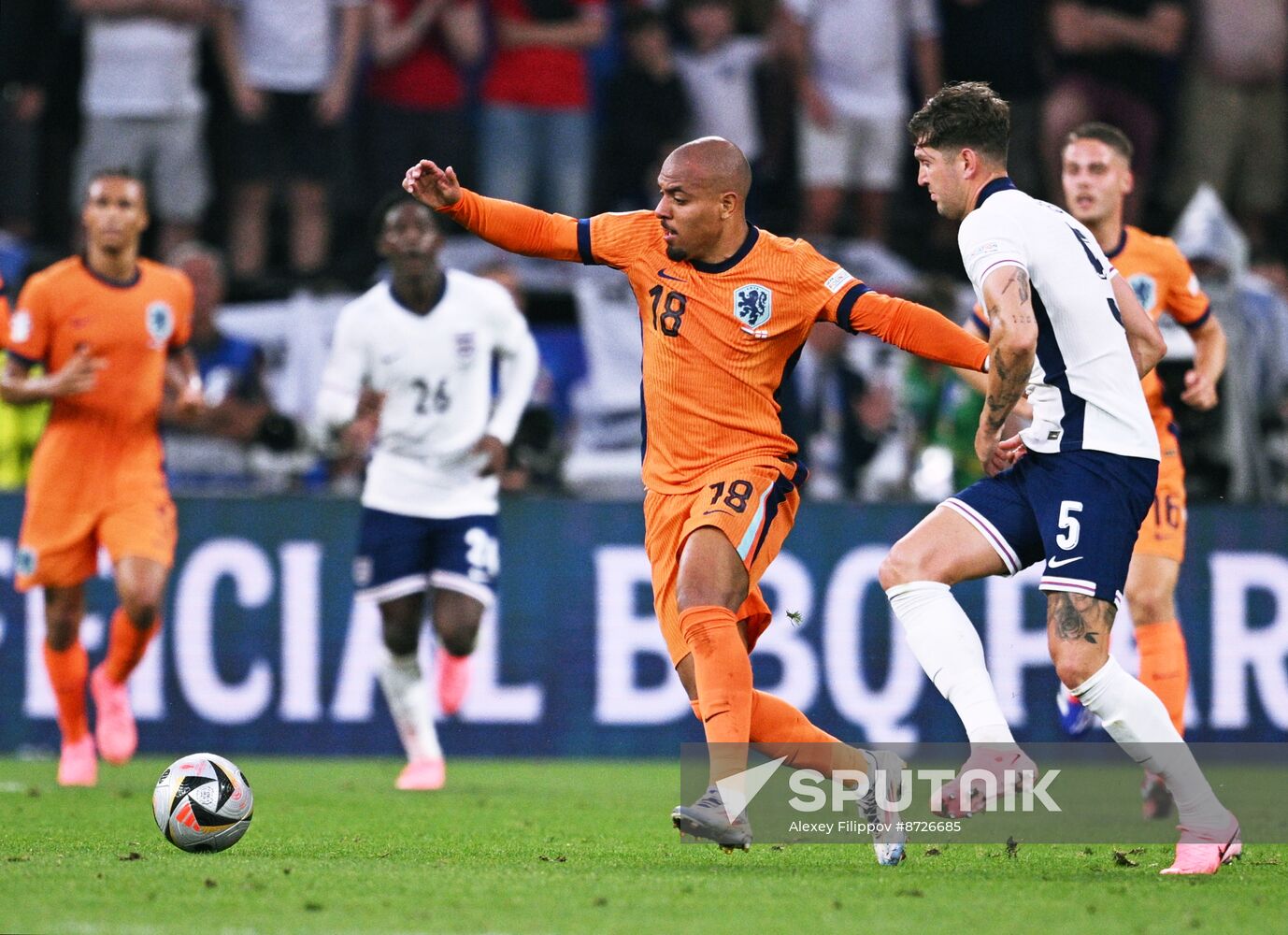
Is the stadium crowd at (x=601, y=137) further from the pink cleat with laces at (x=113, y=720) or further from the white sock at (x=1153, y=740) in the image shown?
the white sock at (x=1153, y=740)

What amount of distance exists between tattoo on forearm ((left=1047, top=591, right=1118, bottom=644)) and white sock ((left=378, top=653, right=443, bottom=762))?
4499mm

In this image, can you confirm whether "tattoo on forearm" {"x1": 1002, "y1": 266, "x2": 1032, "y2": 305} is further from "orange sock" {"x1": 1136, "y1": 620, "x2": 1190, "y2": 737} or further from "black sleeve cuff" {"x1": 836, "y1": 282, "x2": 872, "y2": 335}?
"orange sock" {"x1": 1136, "y1": 620, "x2": 1190, "y2": 737}

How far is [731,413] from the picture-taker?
677 centimetres

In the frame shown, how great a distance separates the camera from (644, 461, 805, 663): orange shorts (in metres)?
6.59

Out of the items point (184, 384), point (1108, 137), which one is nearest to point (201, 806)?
point (184, 384)

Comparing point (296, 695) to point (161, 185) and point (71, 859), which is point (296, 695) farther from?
point (71, 859)

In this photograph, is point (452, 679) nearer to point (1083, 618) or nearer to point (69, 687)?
point (69, 687)

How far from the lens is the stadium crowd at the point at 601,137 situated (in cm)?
1334

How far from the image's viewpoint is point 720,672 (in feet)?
20.9

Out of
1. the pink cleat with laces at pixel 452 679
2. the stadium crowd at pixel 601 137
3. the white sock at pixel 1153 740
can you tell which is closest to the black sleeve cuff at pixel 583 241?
the white sock at pixel 1153 740

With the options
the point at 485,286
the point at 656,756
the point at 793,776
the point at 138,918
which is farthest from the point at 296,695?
the point at 138,918

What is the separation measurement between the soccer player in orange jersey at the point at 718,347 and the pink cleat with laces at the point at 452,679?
3.74 meters

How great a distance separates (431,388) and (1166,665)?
395cm

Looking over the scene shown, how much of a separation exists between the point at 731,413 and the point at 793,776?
1.59 meters
